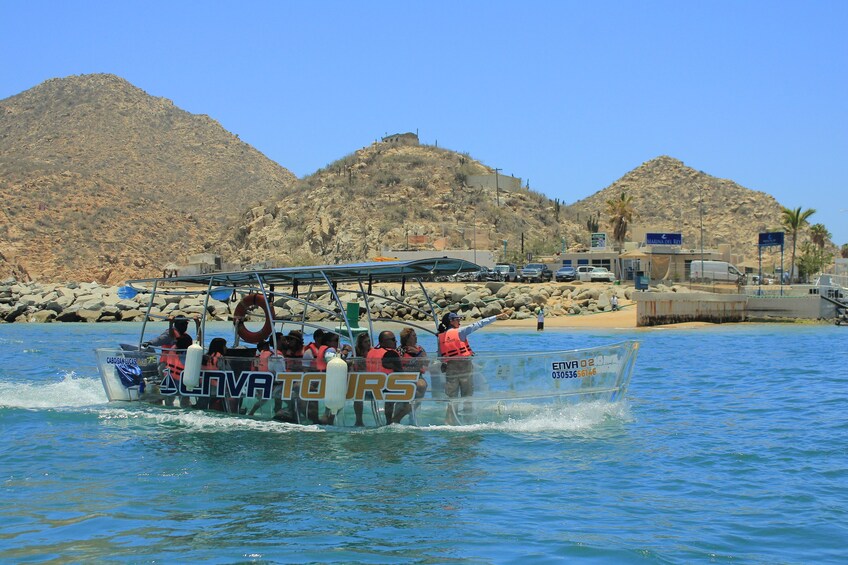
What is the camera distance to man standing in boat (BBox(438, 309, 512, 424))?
44.8ft

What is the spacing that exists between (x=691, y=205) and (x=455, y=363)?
404 feet

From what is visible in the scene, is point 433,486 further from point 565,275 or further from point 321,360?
point 565,275

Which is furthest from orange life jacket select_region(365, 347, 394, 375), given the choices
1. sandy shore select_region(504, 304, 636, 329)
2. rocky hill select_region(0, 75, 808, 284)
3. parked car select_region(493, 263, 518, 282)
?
rocky hill select_region(0, 75, 808, 284)

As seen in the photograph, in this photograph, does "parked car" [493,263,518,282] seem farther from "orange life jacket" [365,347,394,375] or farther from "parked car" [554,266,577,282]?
"orange life jacket" [365,347,394,375]

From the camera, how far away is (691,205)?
427 ft

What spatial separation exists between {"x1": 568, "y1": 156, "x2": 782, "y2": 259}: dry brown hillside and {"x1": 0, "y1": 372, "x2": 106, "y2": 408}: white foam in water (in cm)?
9484

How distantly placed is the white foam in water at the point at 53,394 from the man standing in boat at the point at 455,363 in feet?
25.0

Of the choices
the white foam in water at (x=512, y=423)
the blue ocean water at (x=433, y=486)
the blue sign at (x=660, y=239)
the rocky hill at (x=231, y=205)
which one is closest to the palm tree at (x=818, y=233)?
the rocky hill at (x=231, y=205)

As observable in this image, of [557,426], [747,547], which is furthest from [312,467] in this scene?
[747,547]

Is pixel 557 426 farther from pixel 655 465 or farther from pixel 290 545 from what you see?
pixel 290 545

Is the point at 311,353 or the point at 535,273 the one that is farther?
the point at 535,273

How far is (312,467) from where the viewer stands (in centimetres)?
1205

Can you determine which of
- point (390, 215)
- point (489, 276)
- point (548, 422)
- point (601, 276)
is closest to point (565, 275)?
point (601, 276)

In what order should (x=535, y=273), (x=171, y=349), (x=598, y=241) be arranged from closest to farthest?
(x=171, y=349), (x=535, y=273), (x=598, y=241)
